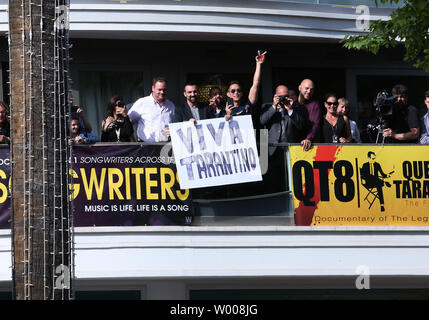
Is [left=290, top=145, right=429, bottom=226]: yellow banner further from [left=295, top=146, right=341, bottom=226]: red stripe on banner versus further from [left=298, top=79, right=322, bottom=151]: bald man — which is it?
[left=298, top=79, right=322, bottom=151]: bald man

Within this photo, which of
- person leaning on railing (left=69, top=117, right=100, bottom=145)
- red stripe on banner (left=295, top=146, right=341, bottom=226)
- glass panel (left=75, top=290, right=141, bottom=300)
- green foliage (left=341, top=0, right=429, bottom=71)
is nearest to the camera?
green foliage (left=341, top=0, right=429, bottom=71)

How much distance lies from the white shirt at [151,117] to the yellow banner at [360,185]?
5.56 feet

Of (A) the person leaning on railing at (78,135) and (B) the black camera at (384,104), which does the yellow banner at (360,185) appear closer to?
(B) the black camera at (384,104)

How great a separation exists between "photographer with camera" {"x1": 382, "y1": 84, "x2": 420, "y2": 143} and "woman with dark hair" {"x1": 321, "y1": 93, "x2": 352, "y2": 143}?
1.94 ft

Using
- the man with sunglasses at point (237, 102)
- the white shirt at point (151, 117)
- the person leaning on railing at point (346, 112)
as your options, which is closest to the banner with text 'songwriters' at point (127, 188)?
the white shirt at point (151, 117)

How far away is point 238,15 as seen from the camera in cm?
1599

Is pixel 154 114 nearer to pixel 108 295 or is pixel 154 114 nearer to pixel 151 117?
pixel 151 117

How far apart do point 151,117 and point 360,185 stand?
2845 mm

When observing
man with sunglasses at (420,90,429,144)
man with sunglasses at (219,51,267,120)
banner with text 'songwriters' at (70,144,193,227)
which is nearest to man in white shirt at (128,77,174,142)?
banner with text 'songwriters' at (70,144,193,227)

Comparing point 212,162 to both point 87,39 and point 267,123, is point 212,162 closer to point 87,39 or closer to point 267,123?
point 267,123

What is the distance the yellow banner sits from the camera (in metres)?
14.5

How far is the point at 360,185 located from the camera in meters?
14.6

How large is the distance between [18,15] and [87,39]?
7.56 m

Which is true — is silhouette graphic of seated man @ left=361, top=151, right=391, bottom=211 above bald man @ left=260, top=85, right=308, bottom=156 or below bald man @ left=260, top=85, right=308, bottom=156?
below
